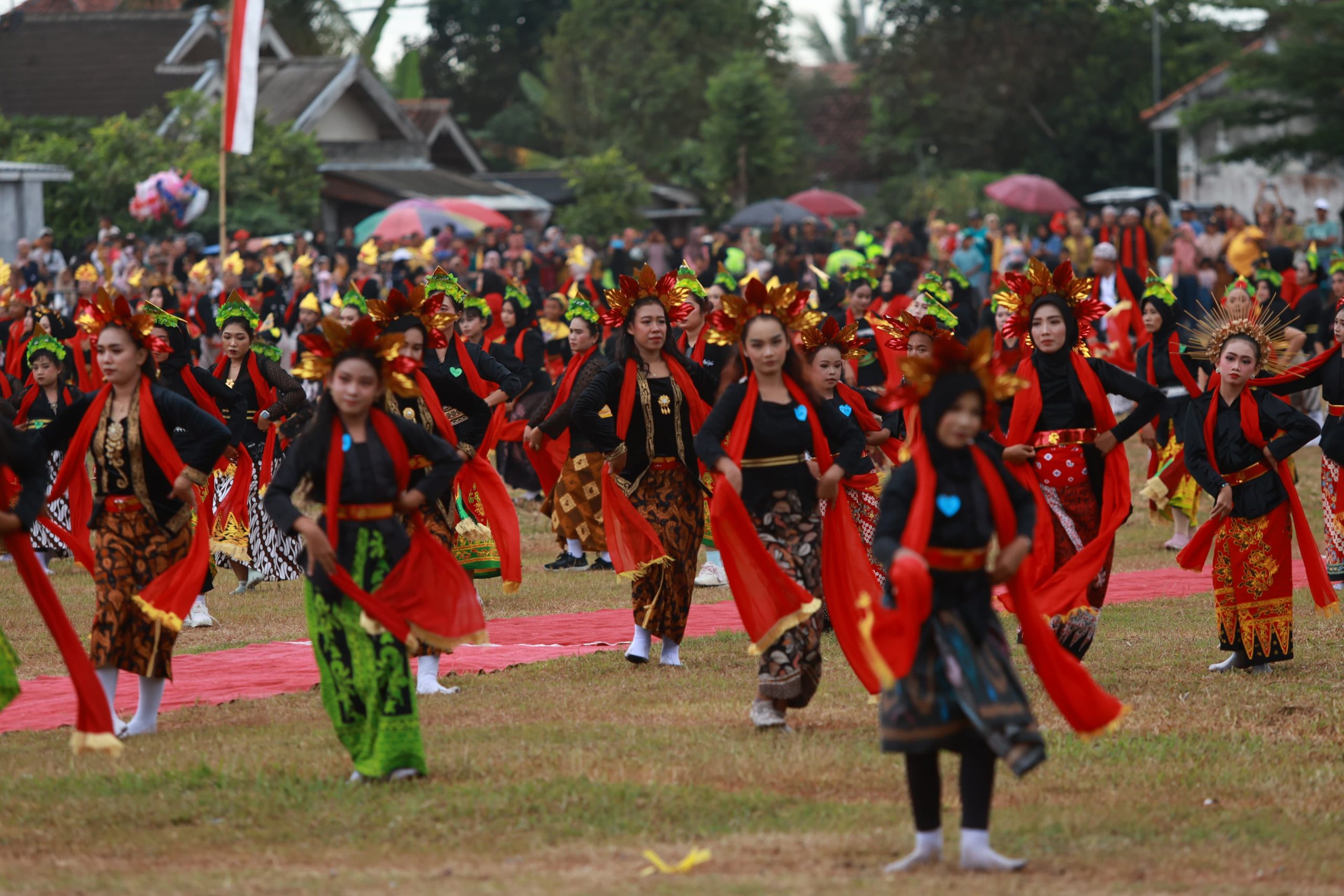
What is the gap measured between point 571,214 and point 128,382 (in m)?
29.2

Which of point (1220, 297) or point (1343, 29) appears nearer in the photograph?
point (1220, 297)

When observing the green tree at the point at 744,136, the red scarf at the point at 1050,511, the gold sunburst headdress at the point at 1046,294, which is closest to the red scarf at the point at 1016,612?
the red scarf at the point at 1050,511

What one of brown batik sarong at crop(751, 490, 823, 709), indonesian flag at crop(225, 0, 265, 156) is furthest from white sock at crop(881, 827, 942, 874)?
indonesian flag at crop(225, 0, 265, 156)

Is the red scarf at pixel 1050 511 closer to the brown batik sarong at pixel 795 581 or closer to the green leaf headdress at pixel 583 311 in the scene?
the brown batik sarong at pixel 795 581

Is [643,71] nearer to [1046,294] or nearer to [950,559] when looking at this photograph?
[1046,294]

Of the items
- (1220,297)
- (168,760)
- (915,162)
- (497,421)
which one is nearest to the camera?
(168,760)

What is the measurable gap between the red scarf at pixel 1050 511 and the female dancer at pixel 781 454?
134 cm

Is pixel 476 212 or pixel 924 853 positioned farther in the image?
pixel 476 212

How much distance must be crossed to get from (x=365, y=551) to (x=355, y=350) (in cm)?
79

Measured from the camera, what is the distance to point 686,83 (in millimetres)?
45000

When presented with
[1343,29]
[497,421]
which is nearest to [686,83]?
[1343,29]

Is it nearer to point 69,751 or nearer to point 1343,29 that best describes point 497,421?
point 69,751

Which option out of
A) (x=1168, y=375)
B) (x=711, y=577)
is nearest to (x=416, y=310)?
(x=711, y=577)

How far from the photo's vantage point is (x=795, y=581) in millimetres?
7711
